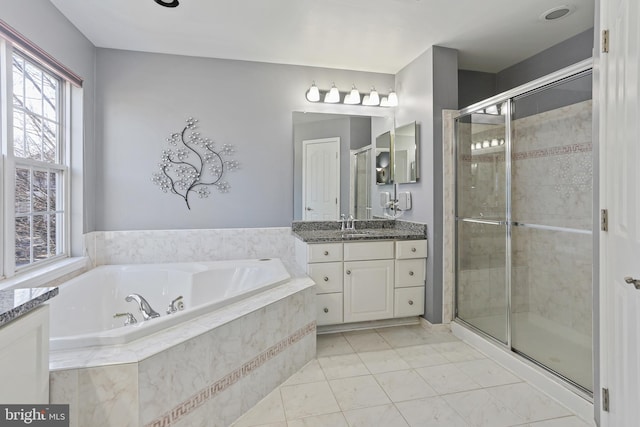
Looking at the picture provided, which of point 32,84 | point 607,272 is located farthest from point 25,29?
point 607,272

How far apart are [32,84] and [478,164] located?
327 centimetres

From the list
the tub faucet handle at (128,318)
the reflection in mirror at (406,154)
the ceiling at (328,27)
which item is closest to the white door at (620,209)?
the ceiling at (328,27)

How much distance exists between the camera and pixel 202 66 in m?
3.02

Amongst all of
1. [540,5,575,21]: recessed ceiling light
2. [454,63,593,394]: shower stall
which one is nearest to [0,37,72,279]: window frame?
[454,63,593,394]: shower stall

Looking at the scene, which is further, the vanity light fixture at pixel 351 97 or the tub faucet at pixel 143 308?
the vanity light fixture at pixel 351 97

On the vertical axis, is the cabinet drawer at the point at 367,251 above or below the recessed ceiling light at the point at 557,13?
below

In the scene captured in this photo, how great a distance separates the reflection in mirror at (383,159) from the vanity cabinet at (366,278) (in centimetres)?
79

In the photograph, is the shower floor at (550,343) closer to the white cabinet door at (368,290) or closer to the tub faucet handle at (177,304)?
the white cabinet door at (368,290)

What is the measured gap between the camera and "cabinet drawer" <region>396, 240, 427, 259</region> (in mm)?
2875

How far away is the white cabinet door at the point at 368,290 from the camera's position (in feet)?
9.14

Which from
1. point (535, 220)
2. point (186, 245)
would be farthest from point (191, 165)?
point (535, 220)

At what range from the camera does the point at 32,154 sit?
216 centimetres

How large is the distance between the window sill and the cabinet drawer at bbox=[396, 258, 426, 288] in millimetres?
2556

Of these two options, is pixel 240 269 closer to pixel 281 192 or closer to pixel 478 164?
pixel 281 192
